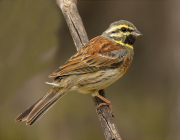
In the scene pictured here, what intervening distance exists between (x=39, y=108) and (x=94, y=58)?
105cm

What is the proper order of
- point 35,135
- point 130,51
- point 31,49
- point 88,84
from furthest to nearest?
point 35,135
point 31,49
point 130,51
point 88,84

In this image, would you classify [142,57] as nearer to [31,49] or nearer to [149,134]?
[149,134]

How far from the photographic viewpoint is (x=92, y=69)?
356cm

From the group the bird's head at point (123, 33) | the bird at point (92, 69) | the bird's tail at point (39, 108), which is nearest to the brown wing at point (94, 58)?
the bird at point (92, 69)

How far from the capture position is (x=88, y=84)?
3553 millimetres

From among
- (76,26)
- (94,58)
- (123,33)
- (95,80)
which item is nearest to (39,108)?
(95,80)

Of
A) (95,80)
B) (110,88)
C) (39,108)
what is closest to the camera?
(39,108)

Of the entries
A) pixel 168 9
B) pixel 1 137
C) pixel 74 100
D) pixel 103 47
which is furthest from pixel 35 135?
pixel 168 9

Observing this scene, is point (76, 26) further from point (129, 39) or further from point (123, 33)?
point (129, 39)

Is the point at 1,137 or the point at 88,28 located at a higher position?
the point at 88,28

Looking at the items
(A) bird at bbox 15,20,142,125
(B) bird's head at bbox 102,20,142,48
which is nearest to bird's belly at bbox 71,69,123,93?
(A) bird at bbox 15,20,142,125

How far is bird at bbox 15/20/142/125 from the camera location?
3.41 meters

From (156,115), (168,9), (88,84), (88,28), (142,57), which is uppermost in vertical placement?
(88,28)

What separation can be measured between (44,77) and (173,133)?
3343mm
